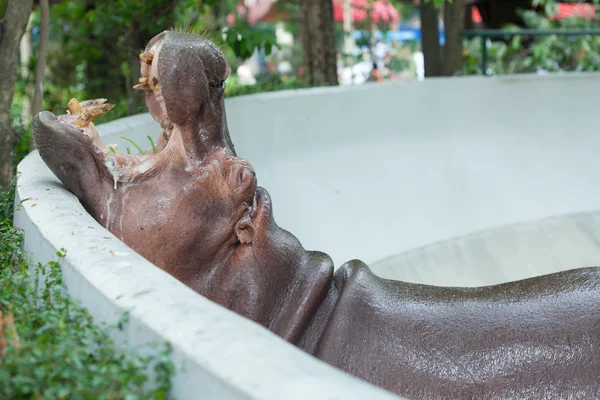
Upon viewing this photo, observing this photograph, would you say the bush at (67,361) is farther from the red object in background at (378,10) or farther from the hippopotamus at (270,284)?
the red object in background at (378,10)

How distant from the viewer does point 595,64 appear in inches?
349

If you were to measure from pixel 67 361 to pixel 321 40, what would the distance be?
6.48 meters

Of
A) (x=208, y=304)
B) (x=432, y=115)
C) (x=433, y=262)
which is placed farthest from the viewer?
(x=432, y=115)

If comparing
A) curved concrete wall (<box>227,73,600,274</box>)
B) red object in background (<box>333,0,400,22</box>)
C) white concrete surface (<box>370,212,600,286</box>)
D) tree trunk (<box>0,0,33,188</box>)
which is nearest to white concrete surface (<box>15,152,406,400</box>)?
tree trunk (<box>0,0,33,188</box>)

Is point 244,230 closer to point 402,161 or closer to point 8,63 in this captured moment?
point 8,63

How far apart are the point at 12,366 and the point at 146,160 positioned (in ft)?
3.33

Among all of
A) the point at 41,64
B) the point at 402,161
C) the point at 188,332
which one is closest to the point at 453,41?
the point at 402,161

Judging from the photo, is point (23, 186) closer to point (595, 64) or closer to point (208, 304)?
point (208, 304)

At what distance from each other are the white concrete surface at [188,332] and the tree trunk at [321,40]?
5892mm

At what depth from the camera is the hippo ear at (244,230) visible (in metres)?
2.27

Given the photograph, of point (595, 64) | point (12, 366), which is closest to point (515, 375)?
point (12, 366)

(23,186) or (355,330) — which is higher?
(23,186)

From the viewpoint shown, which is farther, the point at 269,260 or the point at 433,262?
the point at 433,262

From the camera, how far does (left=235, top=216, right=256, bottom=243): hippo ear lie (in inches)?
89.4
